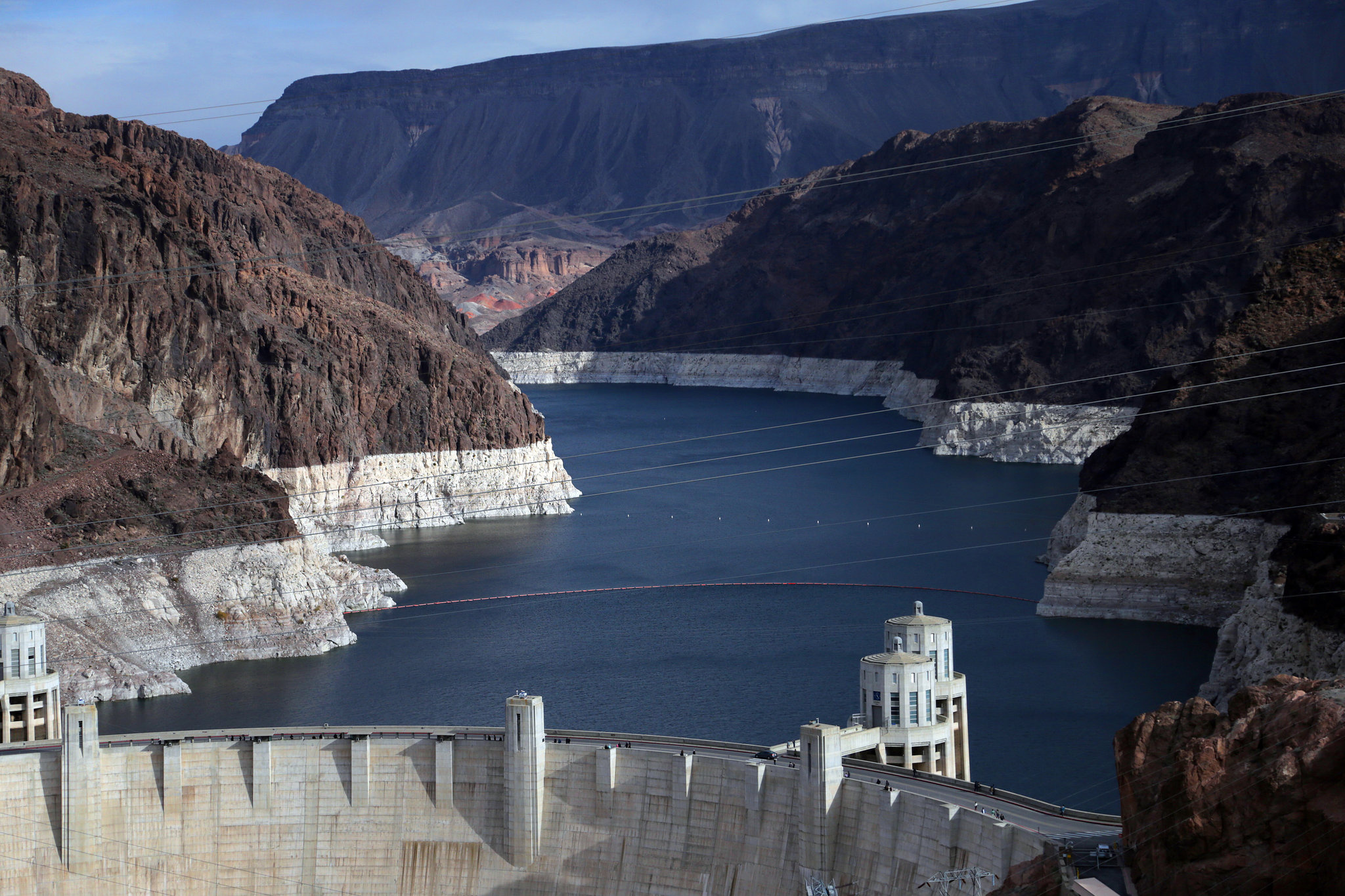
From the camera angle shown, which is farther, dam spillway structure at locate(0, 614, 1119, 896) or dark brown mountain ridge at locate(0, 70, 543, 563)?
dark brown mountain ridge at locate(0, 70, 543, 563)

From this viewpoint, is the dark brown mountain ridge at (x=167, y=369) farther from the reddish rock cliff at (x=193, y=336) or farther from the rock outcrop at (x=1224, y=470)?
the rock outcrop at (x=1224, y=470)

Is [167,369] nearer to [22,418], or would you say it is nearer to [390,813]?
[22,418]

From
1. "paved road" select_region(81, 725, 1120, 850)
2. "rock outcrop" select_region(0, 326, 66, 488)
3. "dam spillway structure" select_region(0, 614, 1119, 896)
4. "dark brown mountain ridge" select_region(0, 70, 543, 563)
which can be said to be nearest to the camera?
"paved road" select_region(81, 725, 1120, 850)

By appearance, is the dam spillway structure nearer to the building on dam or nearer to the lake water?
the building on dam

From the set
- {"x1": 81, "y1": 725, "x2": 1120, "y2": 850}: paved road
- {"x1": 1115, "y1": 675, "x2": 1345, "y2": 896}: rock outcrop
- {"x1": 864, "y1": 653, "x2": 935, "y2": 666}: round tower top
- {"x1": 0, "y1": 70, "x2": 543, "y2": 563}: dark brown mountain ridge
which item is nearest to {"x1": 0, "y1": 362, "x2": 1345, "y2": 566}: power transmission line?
{"x1": 0, "y1": 70, "x2": 543, "y2": 563}: dark brown mountain ridge

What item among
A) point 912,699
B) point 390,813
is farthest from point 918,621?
point 390,813

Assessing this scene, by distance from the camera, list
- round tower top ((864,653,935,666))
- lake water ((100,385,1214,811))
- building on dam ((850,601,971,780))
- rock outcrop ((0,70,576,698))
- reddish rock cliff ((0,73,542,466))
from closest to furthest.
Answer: round tower top ((864,653,935,666))
building on dam ((850,601,971,780))
lake water ((100,385,1214,811))
rock outcrop ((0,70,576,698))
reddish rock cliff ((0,73,542,466))

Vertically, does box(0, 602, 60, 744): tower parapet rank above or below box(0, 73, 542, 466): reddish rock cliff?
below

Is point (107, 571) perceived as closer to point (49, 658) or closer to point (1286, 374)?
point (49, 658)
